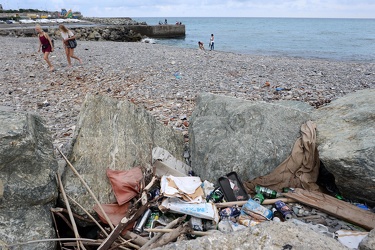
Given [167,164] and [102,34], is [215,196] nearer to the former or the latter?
[167,164]

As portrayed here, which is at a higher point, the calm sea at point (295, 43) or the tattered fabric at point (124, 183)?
the calm sea at point (295, 43)

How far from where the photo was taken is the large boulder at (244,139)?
13.9 ft

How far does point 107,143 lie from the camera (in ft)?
14.0

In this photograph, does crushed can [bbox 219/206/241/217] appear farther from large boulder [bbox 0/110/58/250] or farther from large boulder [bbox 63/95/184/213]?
large boulder [bbox 0/110/58/250]

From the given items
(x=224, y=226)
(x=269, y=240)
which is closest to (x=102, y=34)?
(x=224, y=226)

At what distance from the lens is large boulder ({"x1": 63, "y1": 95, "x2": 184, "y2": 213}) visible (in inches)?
149

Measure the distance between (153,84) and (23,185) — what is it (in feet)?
24.0

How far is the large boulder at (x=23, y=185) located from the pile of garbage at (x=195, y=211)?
0.36 metres

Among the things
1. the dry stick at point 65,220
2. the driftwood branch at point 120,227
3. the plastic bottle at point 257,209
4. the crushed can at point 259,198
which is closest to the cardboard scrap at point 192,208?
the driftwood branch at point 120,227

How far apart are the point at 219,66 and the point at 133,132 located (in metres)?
9.68

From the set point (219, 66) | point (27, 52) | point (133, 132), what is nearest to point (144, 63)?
point (219, 66)

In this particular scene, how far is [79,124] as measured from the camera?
438 cm

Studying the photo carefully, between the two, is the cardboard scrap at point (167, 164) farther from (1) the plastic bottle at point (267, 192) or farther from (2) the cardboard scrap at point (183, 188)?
(1) the plastic bottle at point (267, 192)

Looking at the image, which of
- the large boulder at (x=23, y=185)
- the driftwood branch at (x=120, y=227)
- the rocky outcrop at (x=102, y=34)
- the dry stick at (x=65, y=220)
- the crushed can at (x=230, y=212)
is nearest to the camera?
the large boulder at (x=23, y=185)
